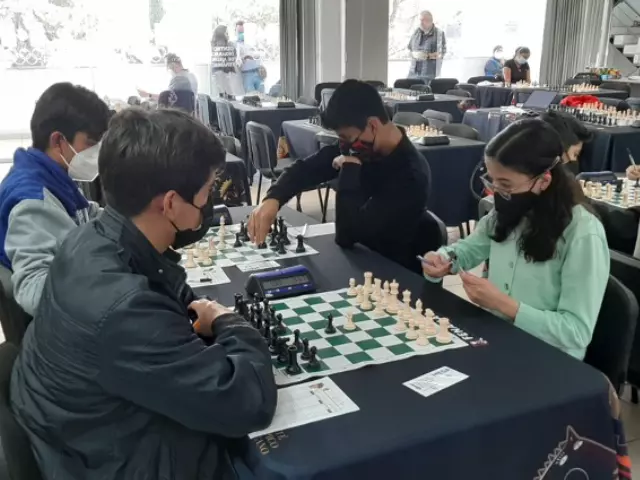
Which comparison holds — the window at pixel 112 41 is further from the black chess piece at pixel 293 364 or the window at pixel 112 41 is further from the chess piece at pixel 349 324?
the black chess piece at pixel 293 364

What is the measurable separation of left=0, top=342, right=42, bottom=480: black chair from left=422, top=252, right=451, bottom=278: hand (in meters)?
1.24

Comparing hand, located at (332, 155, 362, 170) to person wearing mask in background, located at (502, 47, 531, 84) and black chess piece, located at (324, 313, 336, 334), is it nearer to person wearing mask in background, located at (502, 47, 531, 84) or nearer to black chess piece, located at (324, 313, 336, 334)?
black chess piece, located at (324, 313, 336, 334)

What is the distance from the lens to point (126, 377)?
1.02m

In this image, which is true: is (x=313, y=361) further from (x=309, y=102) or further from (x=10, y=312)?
(x=309, y=102)

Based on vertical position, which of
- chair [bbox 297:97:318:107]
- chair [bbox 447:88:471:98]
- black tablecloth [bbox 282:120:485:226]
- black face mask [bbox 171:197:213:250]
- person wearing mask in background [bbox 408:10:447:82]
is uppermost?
person wearing mask in background [bbox 408:10:447:82]

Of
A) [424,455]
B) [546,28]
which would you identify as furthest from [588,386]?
[546,28]

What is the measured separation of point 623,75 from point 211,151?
11966mm

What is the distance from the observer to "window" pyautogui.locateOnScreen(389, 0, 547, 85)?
1089cm

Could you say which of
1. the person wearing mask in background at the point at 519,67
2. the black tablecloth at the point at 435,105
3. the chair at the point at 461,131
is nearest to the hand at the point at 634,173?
the chair at the point at 461,131

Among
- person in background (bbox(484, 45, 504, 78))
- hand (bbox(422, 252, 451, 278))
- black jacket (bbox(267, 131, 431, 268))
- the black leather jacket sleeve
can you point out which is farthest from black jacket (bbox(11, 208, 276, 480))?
person in background (bbox(484, 45, 504, 78))

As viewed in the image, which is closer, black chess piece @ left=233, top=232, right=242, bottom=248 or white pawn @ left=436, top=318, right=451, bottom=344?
white pawn @ left=436, top=318, right=451, bottom=344

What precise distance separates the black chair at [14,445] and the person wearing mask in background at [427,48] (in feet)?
29.9

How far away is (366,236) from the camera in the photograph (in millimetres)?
2379

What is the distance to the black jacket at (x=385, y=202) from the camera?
2322 mm
